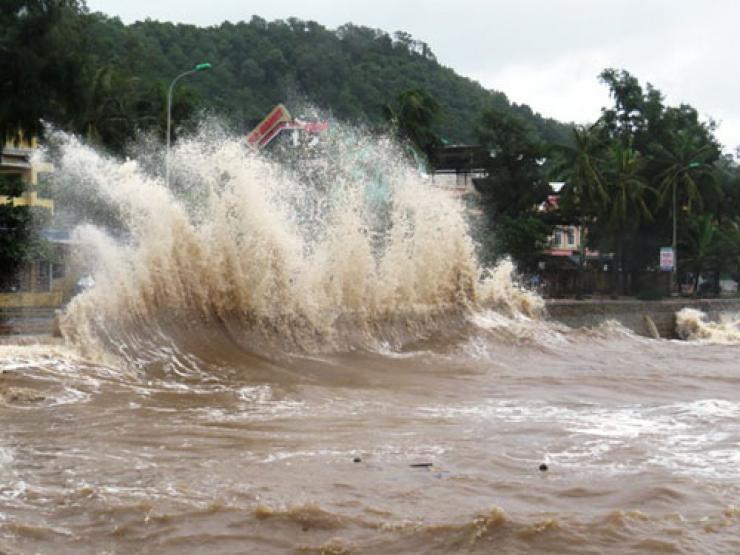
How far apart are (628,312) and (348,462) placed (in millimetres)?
27587

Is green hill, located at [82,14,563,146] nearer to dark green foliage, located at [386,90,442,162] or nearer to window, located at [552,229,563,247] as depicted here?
dark green foliage, located at [386,90,442,162]

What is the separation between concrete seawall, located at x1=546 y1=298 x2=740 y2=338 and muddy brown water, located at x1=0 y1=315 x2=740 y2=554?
52.1ft

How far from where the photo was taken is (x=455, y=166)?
56875 mm

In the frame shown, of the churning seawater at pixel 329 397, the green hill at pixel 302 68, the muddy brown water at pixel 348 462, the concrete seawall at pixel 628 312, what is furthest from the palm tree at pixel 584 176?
the muddy brown water at pixel 348 462

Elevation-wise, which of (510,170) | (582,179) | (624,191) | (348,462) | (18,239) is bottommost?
(348,462)

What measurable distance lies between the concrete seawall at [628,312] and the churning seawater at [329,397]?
5.51 m

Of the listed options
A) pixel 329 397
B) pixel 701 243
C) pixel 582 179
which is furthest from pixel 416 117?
pixel 329 397

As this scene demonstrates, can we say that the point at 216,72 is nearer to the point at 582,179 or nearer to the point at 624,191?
the point at 582,179

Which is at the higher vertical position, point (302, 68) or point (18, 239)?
point (302, 68)

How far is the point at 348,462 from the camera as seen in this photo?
700cm

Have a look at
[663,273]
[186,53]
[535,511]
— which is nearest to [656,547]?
[535,511]

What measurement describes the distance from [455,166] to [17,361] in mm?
47680

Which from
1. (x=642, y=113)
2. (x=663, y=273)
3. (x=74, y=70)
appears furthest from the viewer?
(x=642, y=113)

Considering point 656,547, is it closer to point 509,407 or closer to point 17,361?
point 509,407
